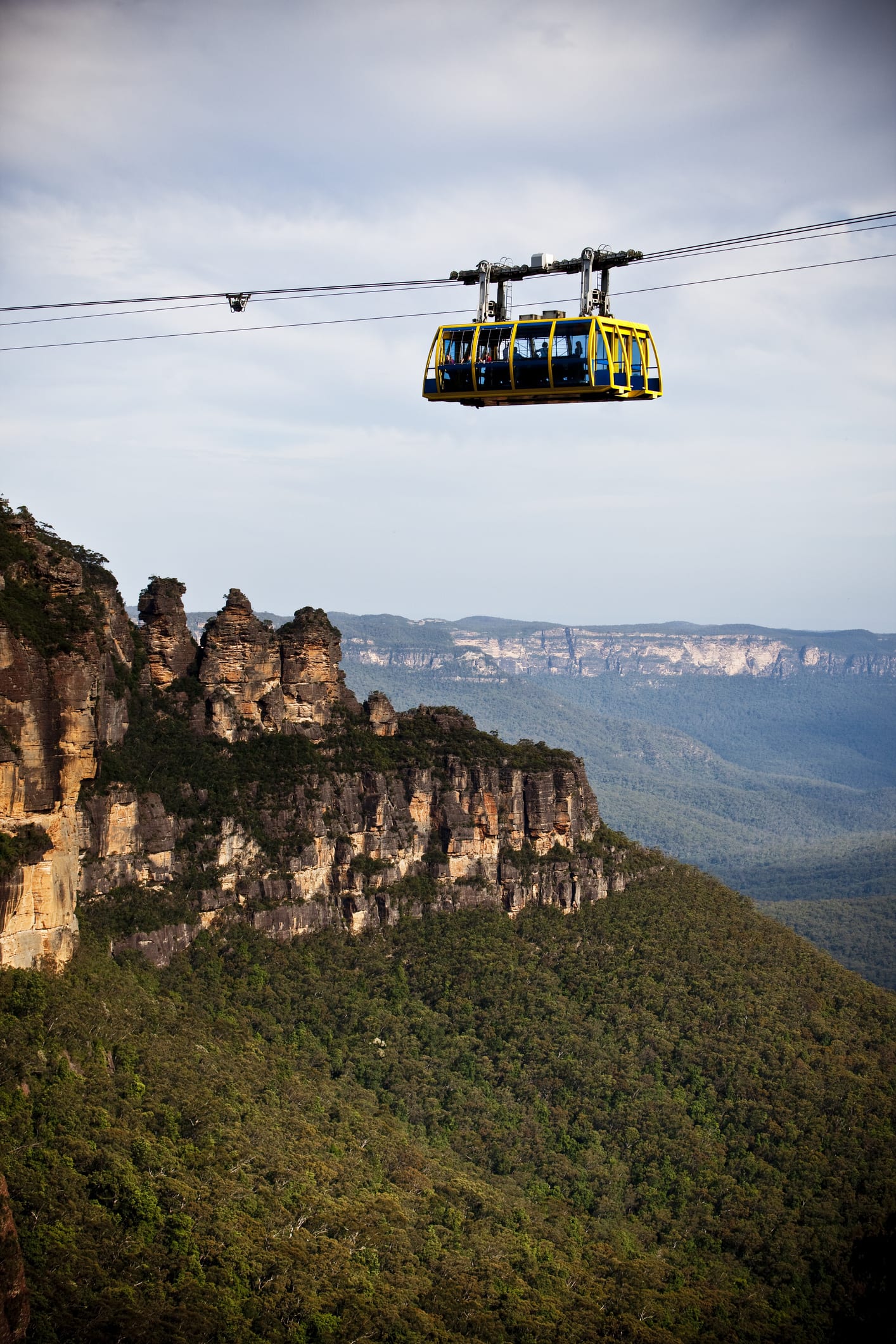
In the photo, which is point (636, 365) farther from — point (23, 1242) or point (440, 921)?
point (440, 921)

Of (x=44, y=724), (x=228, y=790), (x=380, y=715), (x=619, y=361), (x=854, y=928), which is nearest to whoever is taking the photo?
(x=619, y=361)

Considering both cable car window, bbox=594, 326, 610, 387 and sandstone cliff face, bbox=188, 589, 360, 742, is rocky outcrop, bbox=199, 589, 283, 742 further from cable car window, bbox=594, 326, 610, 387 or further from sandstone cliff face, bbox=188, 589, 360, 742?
cable car window, bbox=594, 326, 610, 387

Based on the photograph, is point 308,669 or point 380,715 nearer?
point 308,669

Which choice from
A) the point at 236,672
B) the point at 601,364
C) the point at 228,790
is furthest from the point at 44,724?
the point at 601,364

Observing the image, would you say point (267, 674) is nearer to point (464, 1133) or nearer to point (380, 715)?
point (380, 715)

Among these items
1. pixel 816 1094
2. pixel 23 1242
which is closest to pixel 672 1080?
pixel 816 1094

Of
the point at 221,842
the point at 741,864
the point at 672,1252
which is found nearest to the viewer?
the point at 672,1252

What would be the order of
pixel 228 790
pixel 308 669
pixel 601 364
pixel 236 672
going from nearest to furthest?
pixel 601 364 → pixel 228 790 → pixel 236 672 → pixel 308 669
